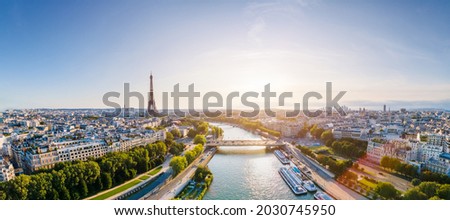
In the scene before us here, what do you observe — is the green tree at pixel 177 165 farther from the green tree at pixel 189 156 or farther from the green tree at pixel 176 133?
the green tree at pixel 176 133

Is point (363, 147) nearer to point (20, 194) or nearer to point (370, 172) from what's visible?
point (370, 172)

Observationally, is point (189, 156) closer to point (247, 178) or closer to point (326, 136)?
point (247, 178)

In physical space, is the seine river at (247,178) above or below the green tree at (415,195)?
below

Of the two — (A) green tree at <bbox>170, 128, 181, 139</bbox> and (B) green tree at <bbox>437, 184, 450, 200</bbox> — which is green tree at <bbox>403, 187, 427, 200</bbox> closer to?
(B) green tree at <bbox>437, 184, 450, 200</bbox>

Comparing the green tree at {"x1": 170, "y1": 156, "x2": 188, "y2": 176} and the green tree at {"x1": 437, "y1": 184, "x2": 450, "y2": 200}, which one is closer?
the green tree at {"x1": 437, "y1": 184, "x2": 450, "y2": 200}

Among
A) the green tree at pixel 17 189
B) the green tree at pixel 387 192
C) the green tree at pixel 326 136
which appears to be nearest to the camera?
the green tree at pixel 17 189

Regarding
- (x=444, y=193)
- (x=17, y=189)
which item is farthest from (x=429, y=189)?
(x=17, y=189)

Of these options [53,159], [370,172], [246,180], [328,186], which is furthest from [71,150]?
[370,172]

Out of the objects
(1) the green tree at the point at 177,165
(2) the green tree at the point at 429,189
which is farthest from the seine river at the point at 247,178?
(2) the green tree at the point at 429,189

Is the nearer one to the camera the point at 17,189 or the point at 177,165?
the point at 17,189

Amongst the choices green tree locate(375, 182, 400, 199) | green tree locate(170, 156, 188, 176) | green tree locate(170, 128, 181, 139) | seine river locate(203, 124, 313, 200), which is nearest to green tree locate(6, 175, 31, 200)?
green tree locate(170, 156, 188, 176)
